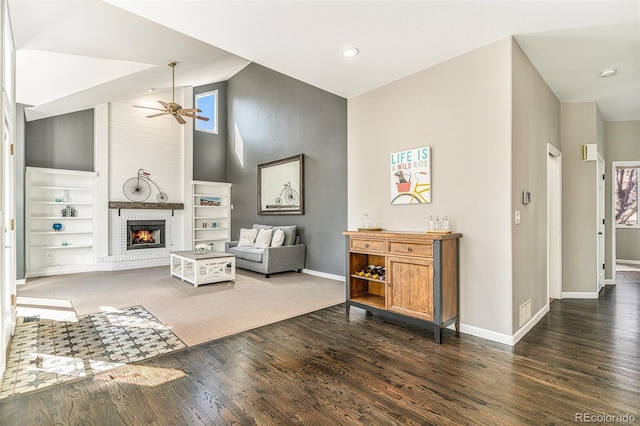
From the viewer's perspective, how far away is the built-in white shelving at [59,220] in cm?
595

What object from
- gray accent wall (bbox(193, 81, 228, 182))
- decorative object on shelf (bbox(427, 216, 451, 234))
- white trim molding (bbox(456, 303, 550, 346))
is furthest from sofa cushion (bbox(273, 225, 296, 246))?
white trim molding (bbox(456, 303, 550, 346))

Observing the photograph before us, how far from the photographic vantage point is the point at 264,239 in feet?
20.9

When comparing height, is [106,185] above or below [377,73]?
below

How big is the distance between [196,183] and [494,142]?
7182 millimetres

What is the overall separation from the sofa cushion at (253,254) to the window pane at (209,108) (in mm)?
4254

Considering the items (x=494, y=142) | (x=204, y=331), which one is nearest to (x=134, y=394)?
(x=204, y=331)

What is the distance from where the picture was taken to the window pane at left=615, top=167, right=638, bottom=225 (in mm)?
7496

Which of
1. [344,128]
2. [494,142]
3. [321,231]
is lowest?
[321,231]

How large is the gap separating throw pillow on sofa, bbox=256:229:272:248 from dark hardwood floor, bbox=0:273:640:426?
10.9 ft

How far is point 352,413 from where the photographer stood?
181 centimetres

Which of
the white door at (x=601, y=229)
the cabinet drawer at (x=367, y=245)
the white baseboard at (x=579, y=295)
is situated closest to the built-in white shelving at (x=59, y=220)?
the cabinet drawer at (x=367, y=245)

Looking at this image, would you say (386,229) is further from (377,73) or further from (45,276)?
(45,276)

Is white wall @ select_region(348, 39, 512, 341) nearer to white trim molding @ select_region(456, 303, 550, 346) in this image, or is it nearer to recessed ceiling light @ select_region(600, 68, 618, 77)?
white trim molding @ select_region(456, 303, 550, 346)

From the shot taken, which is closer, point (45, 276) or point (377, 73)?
point (377, 73)
